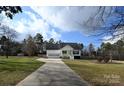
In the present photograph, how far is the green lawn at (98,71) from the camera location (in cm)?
1154

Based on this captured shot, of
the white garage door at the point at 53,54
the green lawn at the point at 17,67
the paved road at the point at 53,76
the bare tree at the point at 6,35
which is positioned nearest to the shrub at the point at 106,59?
the paved road at the point at 53,76

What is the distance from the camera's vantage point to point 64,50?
11797 mm

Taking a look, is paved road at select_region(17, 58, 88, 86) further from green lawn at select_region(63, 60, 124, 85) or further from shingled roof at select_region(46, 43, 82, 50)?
shingled roof at select_region(46, 43, 82, 50)

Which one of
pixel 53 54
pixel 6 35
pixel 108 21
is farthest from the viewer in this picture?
pixel 53 54

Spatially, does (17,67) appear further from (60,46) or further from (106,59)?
(106,59)

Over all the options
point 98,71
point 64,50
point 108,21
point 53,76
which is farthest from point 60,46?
point 108,21

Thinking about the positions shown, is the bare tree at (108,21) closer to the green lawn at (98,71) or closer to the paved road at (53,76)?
the green lawn at (98,71)

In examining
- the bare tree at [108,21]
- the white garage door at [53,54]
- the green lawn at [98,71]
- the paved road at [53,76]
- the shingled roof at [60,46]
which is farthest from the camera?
the white garage door at [53,54]

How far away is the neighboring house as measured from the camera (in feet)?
38.3

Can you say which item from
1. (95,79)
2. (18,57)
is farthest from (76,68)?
(18,57)

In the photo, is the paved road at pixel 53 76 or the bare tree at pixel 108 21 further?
Answer: the paved road at pixel 53 76

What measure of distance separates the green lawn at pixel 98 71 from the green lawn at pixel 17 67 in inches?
27.6

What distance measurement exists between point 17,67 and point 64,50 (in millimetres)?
1027

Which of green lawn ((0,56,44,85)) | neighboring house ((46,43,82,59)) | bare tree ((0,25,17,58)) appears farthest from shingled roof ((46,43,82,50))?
bare tree ((0,25,17,58))
